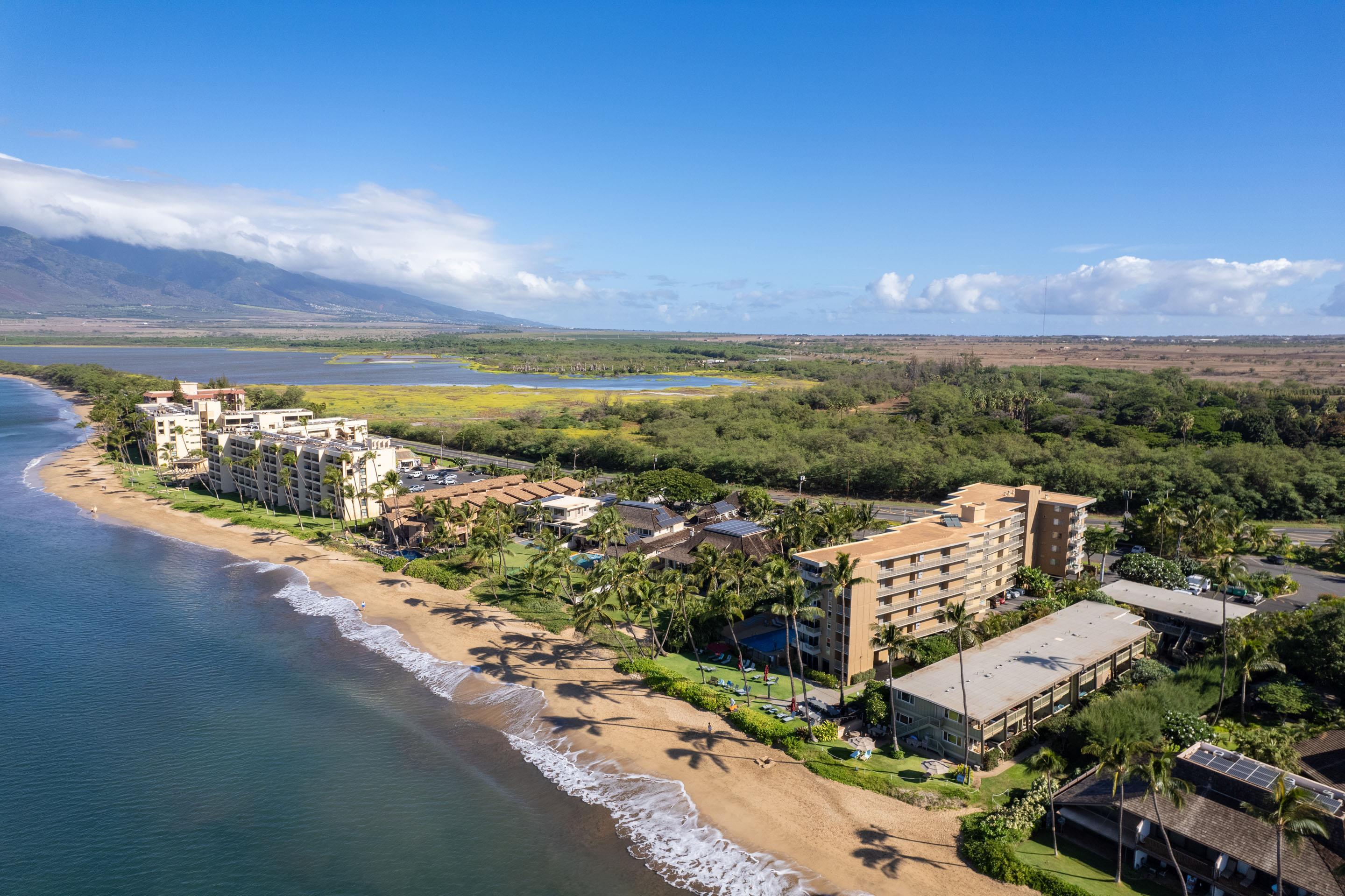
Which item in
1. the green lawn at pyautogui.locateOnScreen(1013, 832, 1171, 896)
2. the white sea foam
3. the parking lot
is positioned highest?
the parking lot

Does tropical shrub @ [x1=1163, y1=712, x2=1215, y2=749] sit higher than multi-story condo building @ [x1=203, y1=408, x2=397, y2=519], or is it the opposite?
multi-story condo building @ [x1=203, y1=408, x2=397, y2=519]

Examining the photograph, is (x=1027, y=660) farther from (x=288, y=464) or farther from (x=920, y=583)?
(x=288, y=464)

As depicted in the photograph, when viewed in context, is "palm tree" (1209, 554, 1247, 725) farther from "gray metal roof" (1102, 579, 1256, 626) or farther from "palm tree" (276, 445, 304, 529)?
"palm tree" (276, 445, 304, 529)

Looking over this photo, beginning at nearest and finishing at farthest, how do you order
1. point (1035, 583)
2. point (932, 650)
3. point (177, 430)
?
point (932, 650) < point (1035, 583) < point (177, 430)

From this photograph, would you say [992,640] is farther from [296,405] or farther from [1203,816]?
[296,405]

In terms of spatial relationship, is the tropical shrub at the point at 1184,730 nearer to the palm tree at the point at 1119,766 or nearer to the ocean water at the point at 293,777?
the palm tree at the point at 1119,766

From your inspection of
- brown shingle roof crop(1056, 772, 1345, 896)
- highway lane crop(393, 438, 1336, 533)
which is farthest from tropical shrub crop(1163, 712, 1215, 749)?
highway lane crop(393, 438, 1336, 533)

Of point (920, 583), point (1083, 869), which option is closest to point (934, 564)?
point (920, 583)
